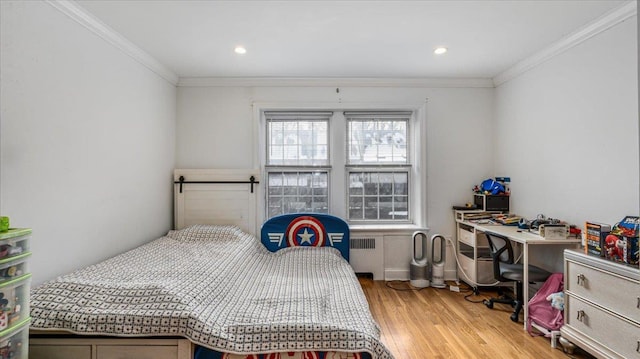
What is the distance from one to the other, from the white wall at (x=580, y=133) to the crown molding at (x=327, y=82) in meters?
0.58

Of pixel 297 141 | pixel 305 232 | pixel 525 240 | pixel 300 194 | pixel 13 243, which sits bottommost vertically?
pixel 305 232

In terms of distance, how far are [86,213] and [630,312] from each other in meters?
3.70

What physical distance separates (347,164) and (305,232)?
106 centimetres

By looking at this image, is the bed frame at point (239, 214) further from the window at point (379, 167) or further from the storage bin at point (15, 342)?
the storage bin at point (15, 342)

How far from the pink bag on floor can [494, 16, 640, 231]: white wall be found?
1.86 ft

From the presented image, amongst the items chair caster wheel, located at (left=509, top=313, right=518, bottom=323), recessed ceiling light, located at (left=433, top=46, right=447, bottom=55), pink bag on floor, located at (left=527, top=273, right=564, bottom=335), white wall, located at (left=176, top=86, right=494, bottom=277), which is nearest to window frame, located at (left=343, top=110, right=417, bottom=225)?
white wall, located at (left=176, top=86, right=494, bottom=277)

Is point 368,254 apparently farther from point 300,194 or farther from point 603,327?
point 603,327

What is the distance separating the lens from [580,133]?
2570 mm

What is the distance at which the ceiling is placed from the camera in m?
2.15

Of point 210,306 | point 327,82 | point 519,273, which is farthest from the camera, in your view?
point 327,82

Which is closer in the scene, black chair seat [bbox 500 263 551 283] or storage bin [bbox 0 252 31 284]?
storage bin [bbox 0 252 31 284]

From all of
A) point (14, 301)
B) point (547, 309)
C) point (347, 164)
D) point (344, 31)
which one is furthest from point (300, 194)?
point (14, 301)

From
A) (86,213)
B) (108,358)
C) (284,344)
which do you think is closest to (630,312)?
(284,344)

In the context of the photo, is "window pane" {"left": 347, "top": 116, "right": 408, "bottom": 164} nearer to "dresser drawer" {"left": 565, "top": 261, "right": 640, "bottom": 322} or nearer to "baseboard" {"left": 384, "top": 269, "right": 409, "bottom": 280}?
"baseboard" {"left": 384, "top": 269, "right": 409, "bottom": 280}
